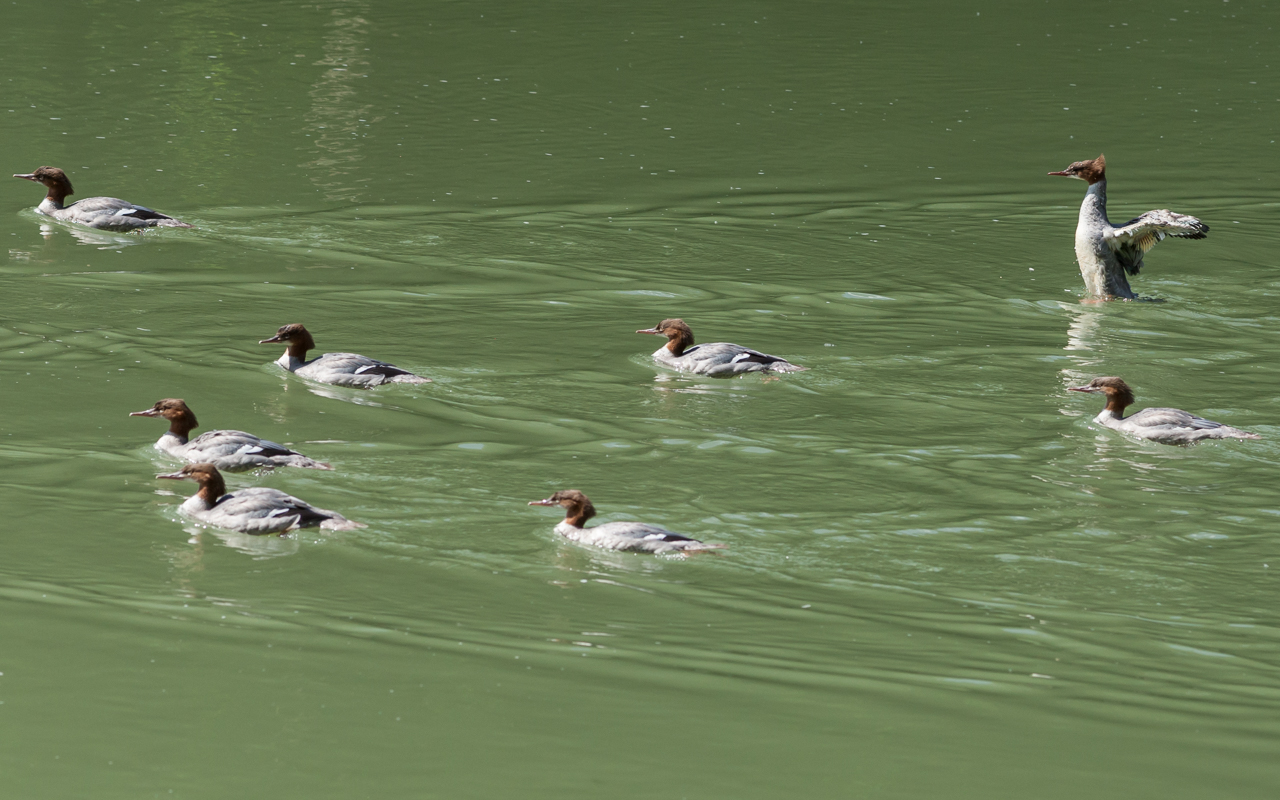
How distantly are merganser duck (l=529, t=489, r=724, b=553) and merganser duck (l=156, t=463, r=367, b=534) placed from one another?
56.1 inches

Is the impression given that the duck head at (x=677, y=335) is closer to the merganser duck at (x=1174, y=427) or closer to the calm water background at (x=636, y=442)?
the calm water background at (x=636, y=442)

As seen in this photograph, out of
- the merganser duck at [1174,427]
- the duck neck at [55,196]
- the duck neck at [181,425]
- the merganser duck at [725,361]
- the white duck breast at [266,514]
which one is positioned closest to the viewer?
the white duck breast at [266,514]

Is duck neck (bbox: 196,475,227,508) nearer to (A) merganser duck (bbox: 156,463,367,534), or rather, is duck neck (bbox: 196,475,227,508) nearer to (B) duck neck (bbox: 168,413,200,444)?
(A) merganser duck (bbox: 156,463,367,534)

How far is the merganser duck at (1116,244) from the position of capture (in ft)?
66.2

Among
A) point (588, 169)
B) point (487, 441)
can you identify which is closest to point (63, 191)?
point (588, 169)

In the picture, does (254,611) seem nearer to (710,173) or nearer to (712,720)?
(712,720)

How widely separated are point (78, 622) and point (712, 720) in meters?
3.93

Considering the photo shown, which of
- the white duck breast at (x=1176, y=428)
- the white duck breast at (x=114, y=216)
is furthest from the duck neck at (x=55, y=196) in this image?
the white duck breast at (x=1176, y=428)

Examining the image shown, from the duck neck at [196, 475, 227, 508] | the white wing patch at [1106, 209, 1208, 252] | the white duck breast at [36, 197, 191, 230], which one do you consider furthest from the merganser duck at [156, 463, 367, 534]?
the white wing patch at [1106, 209, 1208, 252]

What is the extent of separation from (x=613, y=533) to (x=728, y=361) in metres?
4.98

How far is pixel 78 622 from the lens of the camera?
1049cm

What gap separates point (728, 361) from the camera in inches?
651

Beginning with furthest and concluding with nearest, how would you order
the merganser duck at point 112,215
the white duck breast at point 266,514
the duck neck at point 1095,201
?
the merganser duck at point 112,215, the duck neck at point 1095,201, the white duck breast at point 266,514

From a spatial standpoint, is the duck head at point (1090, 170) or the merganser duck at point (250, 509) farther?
the duck head at point (1090, 170)
